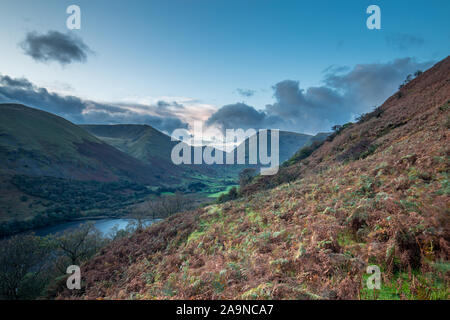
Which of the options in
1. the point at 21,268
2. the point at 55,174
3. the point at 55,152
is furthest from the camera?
the point at 55,152

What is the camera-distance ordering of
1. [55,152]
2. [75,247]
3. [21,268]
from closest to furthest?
1. [21,268]
2. [75,247]
3. [55,152]

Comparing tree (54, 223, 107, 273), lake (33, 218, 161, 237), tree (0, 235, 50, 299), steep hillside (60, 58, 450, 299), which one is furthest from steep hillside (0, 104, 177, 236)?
steep hillside (60, 58, 450, 299)

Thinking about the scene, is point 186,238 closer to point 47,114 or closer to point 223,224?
point 223,224

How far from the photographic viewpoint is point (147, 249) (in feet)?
42.4

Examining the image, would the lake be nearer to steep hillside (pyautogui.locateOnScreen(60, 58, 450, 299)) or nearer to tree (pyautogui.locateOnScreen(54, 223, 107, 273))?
tree (pyautogui.locateOnScreen(54, 223, 107, 273))

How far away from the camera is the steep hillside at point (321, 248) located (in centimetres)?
473

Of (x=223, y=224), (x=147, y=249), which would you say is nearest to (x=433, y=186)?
(x=223, y=224)

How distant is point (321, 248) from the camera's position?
6324 millimetres

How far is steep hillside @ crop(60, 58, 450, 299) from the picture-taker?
4.73 meters

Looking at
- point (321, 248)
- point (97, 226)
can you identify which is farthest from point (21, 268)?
point (97, 226)

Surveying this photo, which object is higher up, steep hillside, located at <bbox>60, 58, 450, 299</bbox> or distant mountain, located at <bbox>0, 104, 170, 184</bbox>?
distant mountain, located at <bbox>0, 104, 170, 184</bbox>

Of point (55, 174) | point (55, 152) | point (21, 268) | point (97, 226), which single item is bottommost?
point (97, 226)

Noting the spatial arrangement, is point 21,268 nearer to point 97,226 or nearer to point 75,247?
point 75,247

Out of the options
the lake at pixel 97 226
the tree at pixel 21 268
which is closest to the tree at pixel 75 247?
the tree at pixel 21 268
